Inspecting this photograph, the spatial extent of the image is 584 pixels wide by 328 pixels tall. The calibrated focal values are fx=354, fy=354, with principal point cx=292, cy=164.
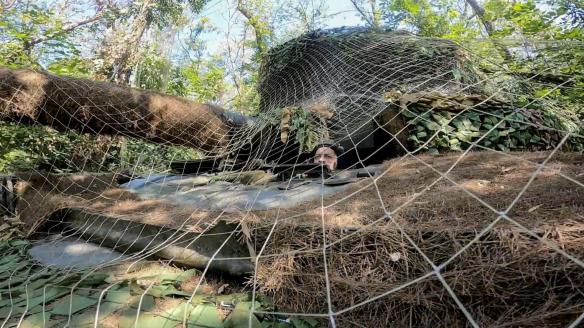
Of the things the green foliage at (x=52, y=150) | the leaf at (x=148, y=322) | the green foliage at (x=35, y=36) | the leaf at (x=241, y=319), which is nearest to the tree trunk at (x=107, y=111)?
the green foliage at (x=52, y=150)

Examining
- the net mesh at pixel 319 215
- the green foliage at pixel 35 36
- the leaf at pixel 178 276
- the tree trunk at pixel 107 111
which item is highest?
the green foliage at pixel 35 36

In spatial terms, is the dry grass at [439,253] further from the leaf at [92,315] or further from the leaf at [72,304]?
the leaf at [72,304]

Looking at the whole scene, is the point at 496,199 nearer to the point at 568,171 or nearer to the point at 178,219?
the point at 568,171

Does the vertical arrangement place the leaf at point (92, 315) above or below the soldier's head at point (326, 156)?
below

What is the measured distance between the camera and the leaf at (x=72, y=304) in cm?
150

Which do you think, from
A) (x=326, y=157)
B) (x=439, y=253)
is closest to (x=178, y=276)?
(x=439, y=253)

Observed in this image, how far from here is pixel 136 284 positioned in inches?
63.9

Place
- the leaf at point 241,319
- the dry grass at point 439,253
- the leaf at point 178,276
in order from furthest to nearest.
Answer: the leaf at point 178,276, the leaf at point 241,319, the dry grass at point 439,253

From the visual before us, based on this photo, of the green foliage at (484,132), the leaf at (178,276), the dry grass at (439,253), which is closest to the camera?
the dry grass at (439,253)

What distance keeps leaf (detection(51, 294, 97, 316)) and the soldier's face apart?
2077mm

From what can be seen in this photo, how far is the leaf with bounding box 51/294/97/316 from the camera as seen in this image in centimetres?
150

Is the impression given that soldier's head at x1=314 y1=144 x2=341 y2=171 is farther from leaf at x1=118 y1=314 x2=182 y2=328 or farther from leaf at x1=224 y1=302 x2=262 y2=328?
leaf at x1=118 y1=314 x2=182 y2=328

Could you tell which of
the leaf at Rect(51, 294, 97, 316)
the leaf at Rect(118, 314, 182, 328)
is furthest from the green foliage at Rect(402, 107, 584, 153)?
the leaf at Rect(51, 294, 97, 316)

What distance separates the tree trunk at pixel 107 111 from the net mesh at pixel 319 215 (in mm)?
16
